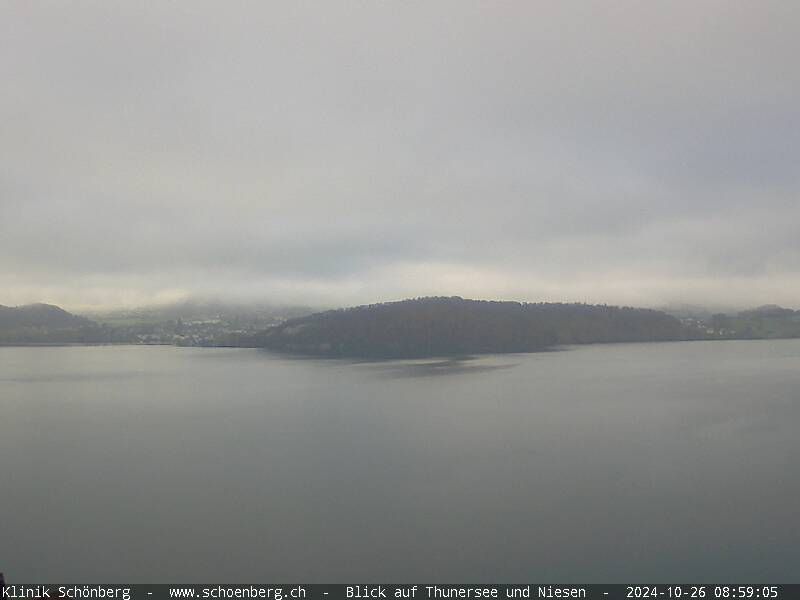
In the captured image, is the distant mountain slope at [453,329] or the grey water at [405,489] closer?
A: the grey water at [405,489]

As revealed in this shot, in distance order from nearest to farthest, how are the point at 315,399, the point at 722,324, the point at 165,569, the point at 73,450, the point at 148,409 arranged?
1. the point at 165,569
2. the point at 73,450
3. the point at 148,409
4. the point at 315,399
5. the point at 722,324

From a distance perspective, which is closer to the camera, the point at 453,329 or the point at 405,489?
the point at 405,489

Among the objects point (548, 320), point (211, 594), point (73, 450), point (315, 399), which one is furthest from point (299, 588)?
point (548, 320)

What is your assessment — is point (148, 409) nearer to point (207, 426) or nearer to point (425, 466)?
point (207, 426)

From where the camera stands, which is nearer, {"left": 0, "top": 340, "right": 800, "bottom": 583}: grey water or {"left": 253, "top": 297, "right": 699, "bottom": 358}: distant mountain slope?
{"left": 0, "top": 340, "right": 800, "bottom": 583}: grey water
